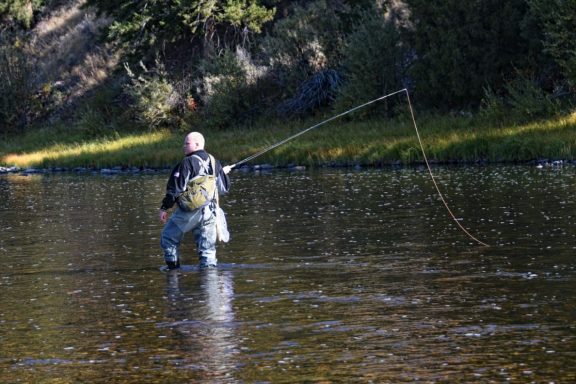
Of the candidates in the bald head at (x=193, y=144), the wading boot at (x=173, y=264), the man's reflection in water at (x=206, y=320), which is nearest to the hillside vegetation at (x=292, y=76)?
the bald head at (x=193, y=144)

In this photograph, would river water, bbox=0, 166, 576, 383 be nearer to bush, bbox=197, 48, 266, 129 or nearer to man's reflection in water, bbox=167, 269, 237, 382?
man's reflection in water, bbox=167, 269, 237, 382

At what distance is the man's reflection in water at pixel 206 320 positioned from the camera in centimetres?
923

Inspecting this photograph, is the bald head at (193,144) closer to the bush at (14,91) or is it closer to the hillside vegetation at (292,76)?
the hillside vegetation at (292,76)

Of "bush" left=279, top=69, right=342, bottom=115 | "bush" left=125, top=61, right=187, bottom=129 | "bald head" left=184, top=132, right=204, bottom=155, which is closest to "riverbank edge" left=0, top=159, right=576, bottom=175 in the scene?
"bush" left=125, top=61, right=187, bottom=129

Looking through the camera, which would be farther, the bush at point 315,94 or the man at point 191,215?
the bush at point 315,94

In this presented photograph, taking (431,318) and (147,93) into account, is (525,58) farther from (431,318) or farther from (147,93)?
(431,318)

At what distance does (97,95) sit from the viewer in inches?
2222

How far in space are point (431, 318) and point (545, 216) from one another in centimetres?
823

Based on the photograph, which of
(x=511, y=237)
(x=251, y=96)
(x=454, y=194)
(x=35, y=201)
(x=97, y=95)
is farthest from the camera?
(x=97, y=95)

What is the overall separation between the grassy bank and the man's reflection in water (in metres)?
18.9

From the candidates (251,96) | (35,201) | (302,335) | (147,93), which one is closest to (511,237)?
(302,335)

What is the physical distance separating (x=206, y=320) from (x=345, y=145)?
1013 inches

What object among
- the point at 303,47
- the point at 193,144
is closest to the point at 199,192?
the point at 193,144

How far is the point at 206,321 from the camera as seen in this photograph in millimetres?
10984
